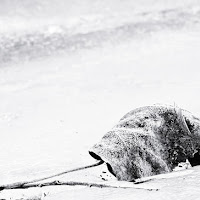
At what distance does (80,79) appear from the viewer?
173 inches

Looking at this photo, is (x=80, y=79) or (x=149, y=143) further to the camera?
(x=80, y=79)

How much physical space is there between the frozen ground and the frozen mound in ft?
0.69

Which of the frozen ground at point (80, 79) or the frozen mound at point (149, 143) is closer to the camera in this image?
the frozen mound at point (149, 143)

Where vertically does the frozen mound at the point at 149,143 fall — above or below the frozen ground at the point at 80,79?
below

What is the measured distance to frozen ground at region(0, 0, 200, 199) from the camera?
2.77m

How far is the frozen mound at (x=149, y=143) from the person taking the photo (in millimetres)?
1854

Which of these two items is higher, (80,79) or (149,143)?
(80,79)

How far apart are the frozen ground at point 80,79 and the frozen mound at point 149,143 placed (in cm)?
21

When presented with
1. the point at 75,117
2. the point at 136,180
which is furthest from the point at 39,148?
the point at 136,180

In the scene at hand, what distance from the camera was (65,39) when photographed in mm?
6551

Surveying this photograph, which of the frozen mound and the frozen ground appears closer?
the frozen mound

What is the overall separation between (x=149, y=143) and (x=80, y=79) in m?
2.51

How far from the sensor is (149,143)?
1.96 metres

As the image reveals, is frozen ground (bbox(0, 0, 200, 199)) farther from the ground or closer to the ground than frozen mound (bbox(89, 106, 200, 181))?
farther from the ground
